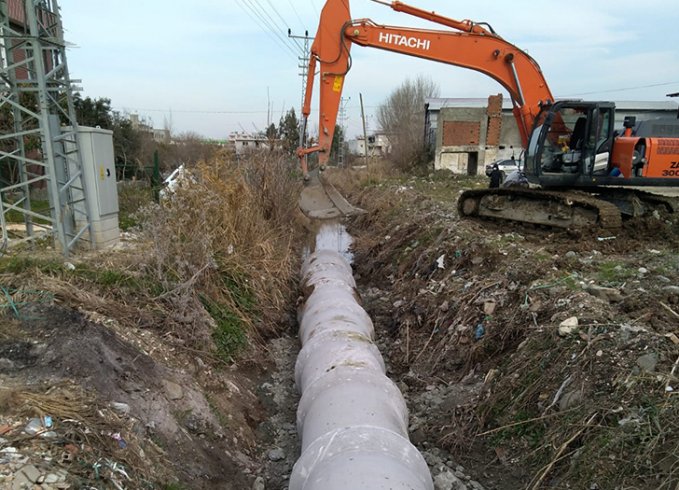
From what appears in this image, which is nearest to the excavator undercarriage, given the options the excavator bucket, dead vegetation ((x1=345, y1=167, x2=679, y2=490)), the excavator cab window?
dead vegetation ((x1=345, y1=167, x2=679, y2=490))

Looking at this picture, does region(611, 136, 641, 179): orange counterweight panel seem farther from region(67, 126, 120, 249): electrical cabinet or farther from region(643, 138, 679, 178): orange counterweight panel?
region(67, 126, 120, 249): electrical cabinet

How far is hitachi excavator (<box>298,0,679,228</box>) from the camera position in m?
7.72

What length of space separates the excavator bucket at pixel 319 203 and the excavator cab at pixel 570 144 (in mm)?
3387

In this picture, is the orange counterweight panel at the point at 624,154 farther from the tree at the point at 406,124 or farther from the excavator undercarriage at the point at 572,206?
the tree at the point at 406,124

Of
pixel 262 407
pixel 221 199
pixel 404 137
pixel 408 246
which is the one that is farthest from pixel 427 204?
pixel 404 137

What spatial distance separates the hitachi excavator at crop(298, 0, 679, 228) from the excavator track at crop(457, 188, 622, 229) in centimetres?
2

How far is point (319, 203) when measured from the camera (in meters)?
9.44

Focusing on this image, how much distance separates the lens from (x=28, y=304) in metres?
4.11

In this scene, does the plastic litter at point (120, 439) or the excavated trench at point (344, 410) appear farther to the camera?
the plastic litter at point (120, 439)

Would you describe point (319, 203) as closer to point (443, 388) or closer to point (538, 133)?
point (538, 133)

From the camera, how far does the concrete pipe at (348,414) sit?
2.83 meters

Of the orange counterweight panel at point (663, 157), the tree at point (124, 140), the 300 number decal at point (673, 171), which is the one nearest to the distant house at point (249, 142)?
the orange counterweight panel at point (663, 157)

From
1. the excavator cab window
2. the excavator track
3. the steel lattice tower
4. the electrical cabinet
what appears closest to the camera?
the steel lattice tower

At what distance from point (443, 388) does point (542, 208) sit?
4.62 metres
